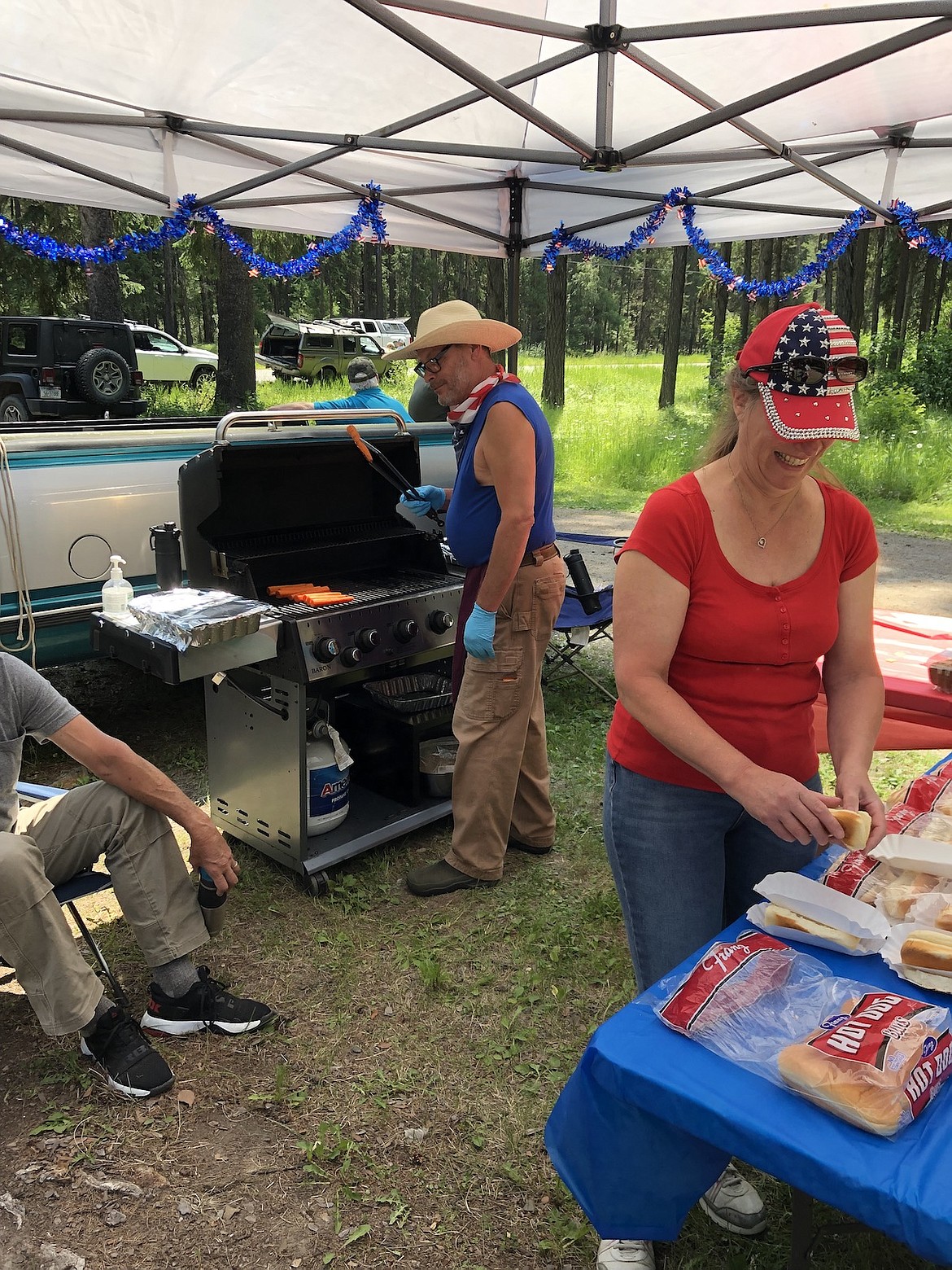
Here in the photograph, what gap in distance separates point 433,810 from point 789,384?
2590mm

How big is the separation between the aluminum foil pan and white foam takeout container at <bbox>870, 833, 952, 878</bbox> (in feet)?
6.11

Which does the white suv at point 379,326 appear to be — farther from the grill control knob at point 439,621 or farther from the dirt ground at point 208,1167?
the dirt ground at point 208,1167

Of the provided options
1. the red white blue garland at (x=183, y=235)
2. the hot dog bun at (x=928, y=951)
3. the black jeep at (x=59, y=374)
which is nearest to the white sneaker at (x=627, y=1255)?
the hot dog bun at (x=928, y=951)

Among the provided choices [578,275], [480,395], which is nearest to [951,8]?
[480,395]

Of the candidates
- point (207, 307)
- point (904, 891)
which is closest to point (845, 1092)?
point (904, 891)

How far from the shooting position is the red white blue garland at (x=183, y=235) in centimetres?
565

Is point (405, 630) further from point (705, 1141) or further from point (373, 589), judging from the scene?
point (705, 1141)

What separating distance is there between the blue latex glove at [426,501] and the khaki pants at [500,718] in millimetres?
790

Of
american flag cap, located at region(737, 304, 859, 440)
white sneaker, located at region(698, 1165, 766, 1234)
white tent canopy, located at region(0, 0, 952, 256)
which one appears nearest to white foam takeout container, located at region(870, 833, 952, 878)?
american flag cap, located at region(737, 304, 859, 440)

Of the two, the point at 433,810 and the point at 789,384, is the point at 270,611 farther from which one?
the point at 789,384

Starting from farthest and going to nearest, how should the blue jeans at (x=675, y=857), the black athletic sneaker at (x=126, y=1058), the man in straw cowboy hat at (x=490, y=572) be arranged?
the man in straw cowboy hat at (x=490, y=572) → the black athletic sneaker at (x=126, y=1058) → the blue jeans at (x=675, y=857)

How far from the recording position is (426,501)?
3.87 meters

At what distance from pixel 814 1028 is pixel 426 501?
2910 mm

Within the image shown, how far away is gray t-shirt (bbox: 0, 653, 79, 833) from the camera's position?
90.2 inches
